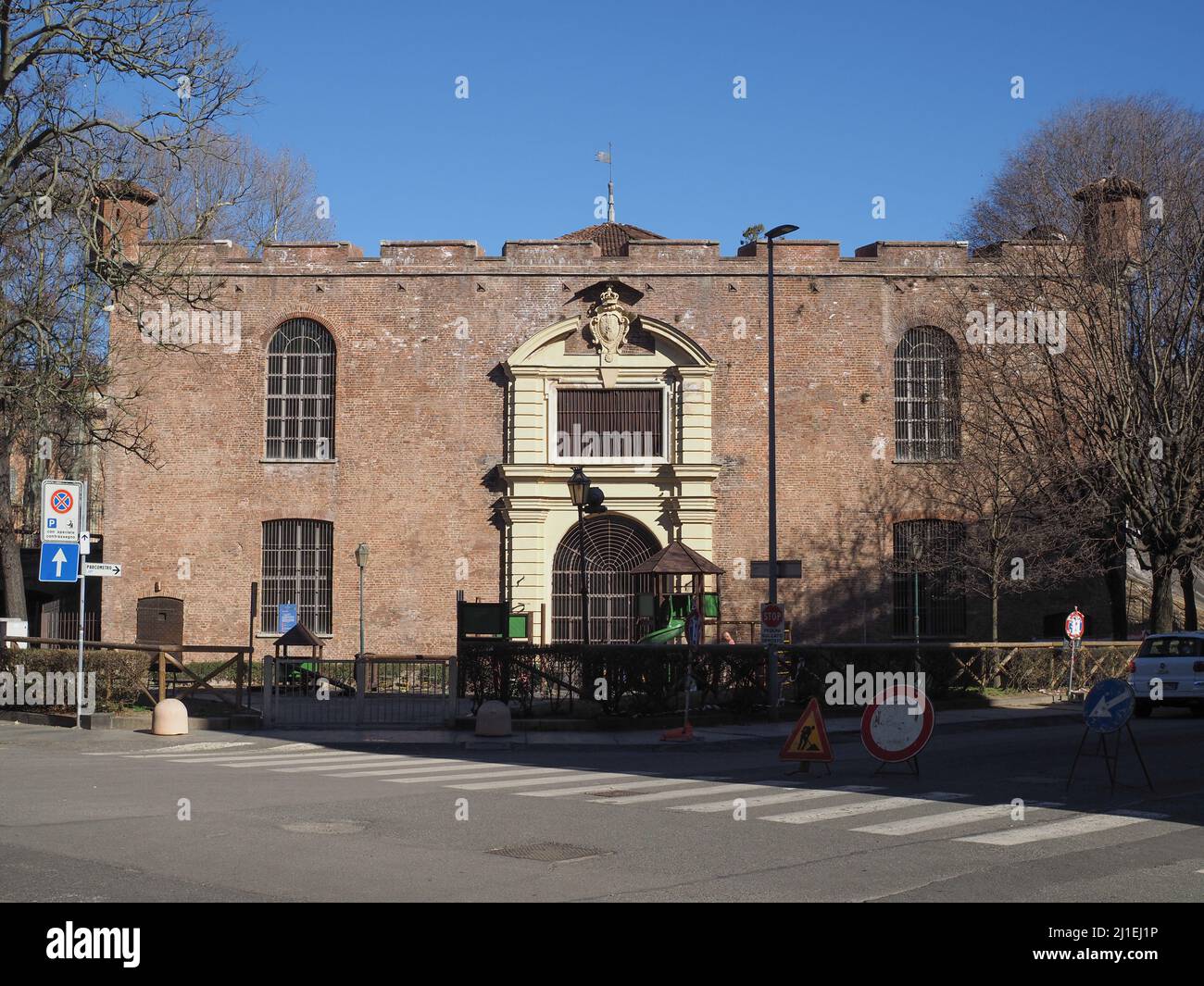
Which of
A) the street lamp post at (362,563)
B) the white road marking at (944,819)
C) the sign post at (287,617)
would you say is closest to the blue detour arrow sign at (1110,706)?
the white road marking at (944,819)

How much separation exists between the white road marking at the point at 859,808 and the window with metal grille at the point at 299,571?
2447 centimetres

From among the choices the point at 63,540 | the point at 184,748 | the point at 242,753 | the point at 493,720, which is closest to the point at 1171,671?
the point at 493,720

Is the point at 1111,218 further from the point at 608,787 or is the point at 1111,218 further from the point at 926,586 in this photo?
the point at 608,787

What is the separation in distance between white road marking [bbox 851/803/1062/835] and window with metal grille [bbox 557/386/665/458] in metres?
23.7

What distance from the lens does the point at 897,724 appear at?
14.9 meters

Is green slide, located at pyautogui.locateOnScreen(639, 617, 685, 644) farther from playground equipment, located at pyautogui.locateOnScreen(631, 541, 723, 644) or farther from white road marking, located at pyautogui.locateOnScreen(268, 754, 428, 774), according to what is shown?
white road marking, located at pyautogui.locateOnScreen(268, 754, 428, 774)

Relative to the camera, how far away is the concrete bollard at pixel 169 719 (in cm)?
2098

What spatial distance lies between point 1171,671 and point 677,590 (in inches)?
499

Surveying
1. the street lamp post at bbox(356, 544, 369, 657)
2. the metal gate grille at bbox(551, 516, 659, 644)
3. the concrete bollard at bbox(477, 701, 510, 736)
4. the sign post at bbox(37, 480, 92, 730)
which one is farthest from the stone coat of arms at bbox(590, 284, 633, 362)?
the sign post at bbox(37, 480, 92, 730)

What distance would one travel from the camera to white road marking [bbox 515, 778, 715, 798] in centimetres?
1387

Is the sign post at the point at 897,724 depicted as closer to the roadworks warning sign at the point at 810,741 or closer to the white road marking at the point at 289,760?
the roadworks warning sign at the point at 810,741
